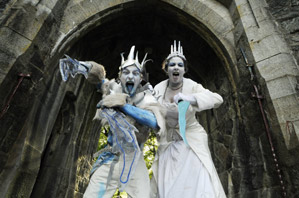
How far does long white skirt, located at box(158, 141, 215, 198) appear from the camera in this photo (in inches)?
64.5

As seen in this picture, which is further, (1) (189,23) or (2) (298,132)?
(1) (189,23)

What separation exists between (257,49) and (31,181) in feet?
13.4

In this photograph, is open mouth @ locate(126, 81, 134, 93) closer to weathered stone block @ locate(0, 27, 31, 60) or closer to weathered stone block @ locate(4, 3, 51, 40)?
weathered stone block @ locate(0, 27, 31, 60)

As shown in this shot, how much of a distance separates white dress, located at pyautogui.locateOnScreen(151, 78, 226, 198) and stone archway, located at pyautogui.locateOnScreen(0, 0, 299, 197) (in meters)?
1.39

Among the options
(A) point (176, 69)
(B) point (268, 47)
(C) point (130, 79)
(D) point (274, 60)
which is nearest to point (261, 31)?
(B) point (268, 47)

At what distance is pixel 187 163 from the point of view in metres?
1.79

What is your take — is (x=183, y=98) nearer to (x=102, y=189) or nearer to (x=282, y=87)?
(x=102, y=189)

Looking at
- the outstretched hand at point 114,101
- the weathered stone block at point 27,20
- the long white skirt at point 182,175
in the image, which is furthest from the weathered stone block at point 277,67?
the weathered stone block at point 27,20

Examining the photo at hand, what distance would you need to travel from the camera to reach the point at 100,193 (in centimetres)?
149

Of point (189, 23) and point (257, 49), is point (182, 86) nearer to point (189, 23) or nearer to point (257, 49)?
point (257, 49)

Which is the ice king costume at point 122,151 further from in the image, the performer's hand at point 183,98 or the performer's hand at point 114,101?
the performer's hand at point 183,98

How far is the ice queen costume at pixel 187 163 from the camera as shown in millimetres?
1668

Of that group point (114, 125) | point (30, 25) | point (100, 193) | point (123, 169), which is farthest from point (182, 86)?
point (30, 25)

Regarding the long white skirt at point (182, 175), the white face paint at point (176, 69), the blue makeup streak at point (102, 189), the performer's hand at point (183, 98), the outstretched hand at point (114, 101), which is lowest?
the blue makeup streak at point (102, 189)
